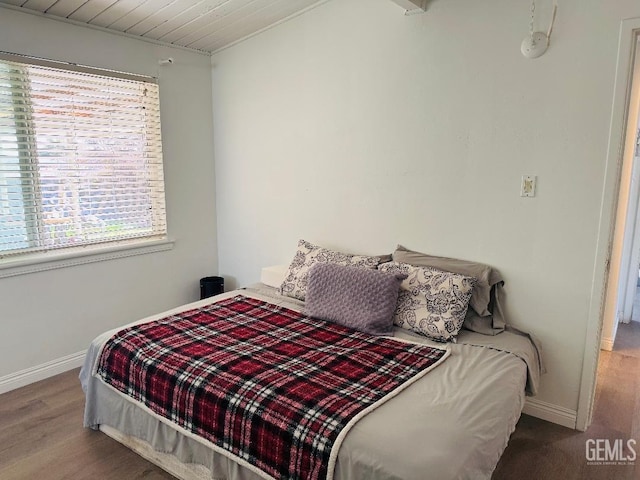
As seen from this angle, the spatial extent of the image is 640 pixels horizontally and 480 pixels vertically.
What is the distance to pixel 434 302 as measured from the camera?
233 cm

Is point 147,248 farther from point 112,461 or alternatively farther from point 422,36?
point 422,36

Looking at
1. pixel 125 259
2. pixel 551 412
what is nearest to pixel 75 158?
pixel 125 259

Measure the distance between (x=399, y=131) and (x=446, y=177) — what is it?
42 cm

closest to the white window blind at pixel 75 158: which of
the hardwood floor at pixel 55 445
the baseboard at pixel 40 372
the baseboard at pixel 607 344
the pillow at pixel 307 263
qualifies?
the baseboard at pixel 40 372

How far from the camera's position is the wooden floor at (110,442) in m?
2.01

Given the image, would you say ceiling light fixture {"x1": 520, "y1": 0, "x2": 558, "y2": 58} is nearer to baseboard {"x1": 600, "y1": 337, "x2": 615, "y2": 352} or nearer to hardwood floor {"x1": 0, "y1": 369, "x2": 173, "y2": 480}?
baseboard {"x1": 600, "y1": 337, "x2": 615, "y2": 352}

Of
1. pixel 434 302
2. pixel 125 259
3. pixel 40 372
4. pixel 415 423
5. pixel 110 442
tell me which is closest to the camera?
pixel 415 423

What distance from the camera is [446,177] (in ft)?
8.43

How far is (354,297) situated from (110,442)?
1453mm

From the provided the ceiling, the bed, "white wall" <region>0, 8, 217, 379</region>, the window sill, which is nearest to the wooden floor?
→ the bed

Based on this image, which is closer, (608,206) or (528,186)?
(608,206)

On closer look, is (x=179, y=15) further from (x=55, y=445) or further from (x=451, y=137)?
(x=55, y=445)

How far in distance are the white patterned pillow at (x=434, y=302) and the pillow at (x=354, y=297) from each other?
80mm

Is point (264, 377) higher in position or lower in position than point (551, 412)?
higher
